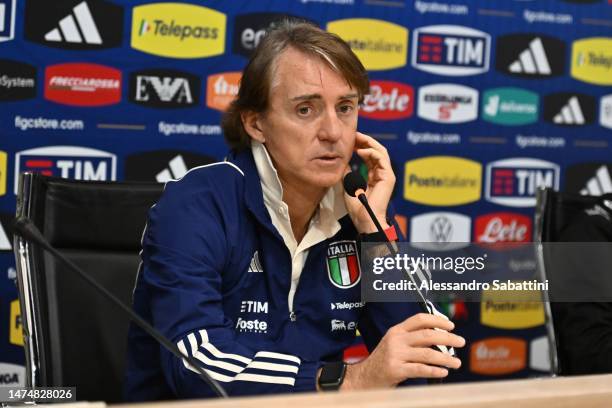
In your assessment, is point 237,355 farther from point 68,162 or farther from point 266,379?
point 68,162

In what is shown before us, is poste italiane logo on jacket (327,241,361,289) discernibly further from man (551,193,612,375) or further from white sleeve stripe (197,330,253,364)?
man (551,193,612,375)

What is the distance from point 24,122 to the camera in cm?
263

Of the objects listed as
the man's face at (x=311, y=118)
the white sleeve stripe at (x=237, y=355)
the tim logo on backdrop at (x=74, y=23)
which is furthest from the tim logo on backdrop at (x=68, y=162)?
the white sleeve stripe at (x=237, y=355)

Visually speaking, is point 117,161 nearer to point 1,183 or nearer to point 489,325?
point 1,183

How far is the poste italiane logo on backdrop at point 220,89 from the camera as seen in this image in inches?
113

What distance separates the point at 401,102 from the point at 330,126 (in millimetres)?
1499

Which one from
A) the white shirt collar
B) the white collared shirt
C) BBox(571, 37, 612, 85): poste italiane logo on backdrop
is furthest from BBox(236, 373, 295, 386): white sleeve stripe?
BBox(571, 37, 612, 85): poste italiane logo on backdrop

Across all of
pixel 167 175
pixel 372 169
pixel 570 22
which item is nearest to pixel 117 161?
pixel 167 175

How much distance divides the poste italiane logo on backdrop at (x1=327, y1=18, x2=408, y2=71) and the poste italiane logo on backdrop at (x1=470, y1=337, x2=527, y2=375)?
1.22 metres

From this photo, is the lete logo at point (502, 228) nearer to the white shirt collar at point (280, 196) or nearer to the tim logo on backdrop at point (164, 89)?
the tim logo on backdrop at point (164, 89)

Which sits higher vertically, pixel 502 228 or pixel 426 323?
pixel 426 323

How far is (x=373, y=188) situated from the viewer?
184 cm

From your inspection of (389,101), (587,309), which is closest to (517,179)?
(389,101)

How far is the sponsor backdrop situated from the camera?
266cm
